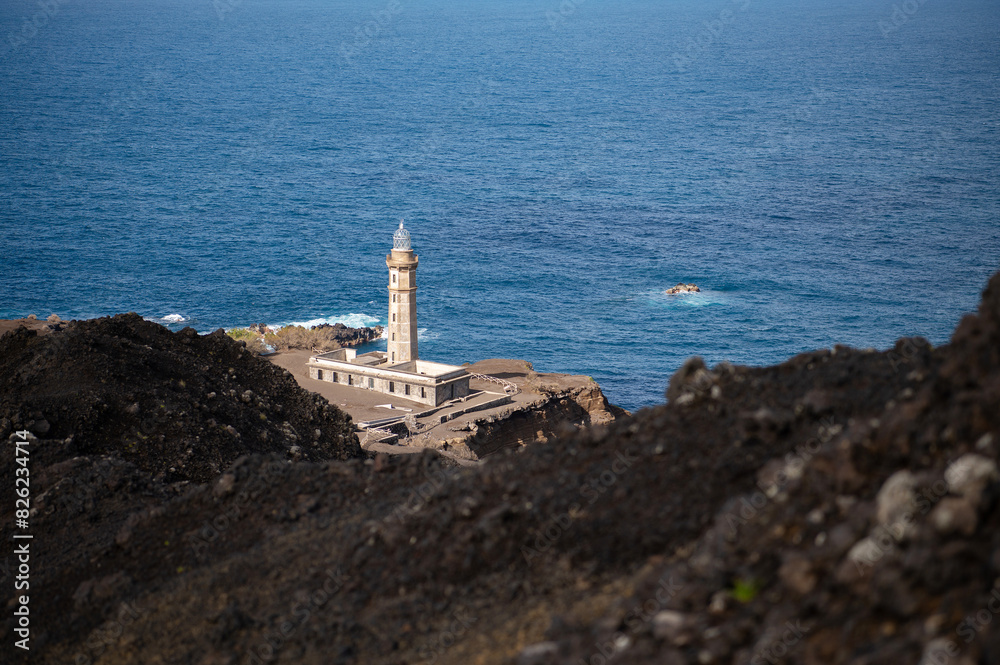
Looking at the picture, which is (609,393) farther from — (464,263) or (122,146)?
Answer: (122,146)

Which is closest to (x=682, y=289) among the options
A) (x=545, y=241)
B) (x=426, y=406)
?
(x=545, y=241)

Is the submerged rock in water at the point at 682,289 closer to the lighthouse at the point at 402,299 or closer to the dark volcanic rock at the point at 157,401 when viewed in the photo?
the lighthouse at the point at 402,299

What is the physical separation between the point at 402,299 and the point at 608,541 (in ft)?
176

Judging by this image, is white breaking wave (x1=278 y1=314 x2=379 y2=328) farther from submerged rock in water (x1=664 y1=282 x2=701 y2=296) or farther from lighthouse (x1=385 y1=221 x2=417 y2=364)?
submerged rock in water (x1=664 y1=282 x2=701 y2=296)

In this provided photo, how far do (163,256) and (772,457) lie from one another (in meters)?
120

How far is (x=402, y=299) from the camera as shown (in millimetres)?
66125

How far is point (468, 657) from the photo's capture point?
1165cm

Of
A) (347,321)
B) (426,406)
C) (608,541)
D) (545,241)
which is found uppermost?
(608,541)

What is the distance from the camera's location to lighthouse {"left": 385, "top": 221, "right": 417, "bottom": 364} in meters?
65.4

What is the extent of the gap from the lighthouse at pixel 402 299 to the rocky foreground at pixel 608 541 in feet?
142

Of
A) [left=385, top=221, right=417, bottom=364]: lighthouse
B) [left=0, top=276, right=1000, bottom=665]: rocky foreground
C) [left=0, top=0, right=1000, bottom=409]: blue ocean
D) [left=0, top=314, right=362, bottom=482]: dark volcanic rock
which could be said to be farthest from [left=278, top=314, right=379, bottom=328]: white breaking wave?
[left=0, top=276, right=1000, bottom=665]: rocky foreground

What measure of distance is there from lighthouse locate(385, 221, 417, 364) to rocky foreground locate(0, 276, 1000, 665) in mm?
43367

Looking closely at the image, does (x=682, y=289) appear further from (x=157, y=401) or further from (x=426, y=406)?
(x=157, y=401)

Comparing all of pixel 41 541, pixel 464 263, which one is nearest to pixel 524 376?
pixel 464 263
